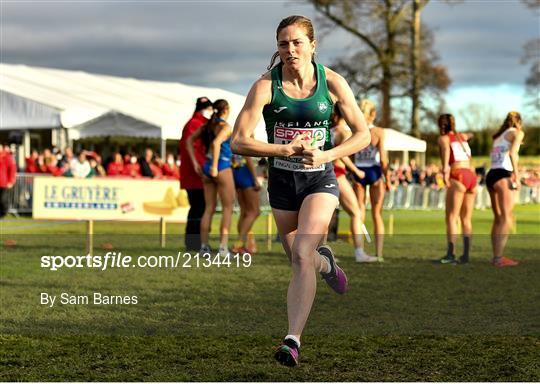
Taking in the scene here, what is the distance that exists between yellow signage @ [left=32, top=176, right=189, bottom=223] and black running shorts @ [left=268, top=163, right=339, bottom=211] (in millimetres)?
14602

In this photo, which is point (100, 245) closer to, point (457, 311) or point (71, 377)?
point (457, 311)

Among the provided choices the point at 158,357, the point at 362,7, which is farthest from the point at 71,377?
the point at 362,7

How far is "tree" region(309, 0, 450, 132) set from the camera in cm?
4444

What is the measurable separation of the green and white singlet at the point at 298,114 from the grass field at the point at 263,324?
135 cm

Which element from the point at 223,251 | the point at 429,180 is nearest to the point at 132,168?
the point at 223,251

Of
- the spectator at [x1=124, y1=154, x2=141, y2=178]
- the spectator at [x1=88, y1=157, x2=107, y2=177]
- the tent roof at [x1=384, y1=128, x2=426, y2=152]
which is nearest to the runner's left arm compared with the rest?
the spectator at [x1=88, y1=157, x2=107, y2=177]

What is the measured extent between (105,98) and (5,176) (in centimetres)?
905

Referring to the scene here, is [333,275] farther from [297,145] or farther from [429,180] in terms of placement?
[429,180]

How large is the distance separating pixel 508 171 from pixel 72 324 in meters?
6.41

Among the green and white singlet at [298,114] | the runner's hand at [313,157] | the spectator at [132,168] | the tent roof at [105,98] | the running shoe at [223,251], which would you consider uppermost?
the tent roof at [105,98]

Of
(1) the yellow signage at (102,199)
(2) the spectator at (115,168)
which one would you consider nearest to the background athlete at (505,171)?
(1) the yellow signage at (102,199)

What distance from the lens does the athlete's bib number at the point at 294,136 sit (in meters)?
5.93

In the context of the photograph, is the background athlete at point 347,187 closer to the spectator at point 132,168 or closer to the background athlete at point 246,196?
the background athlete at point 246,196

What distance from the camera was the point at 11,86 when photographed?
1128 inches
